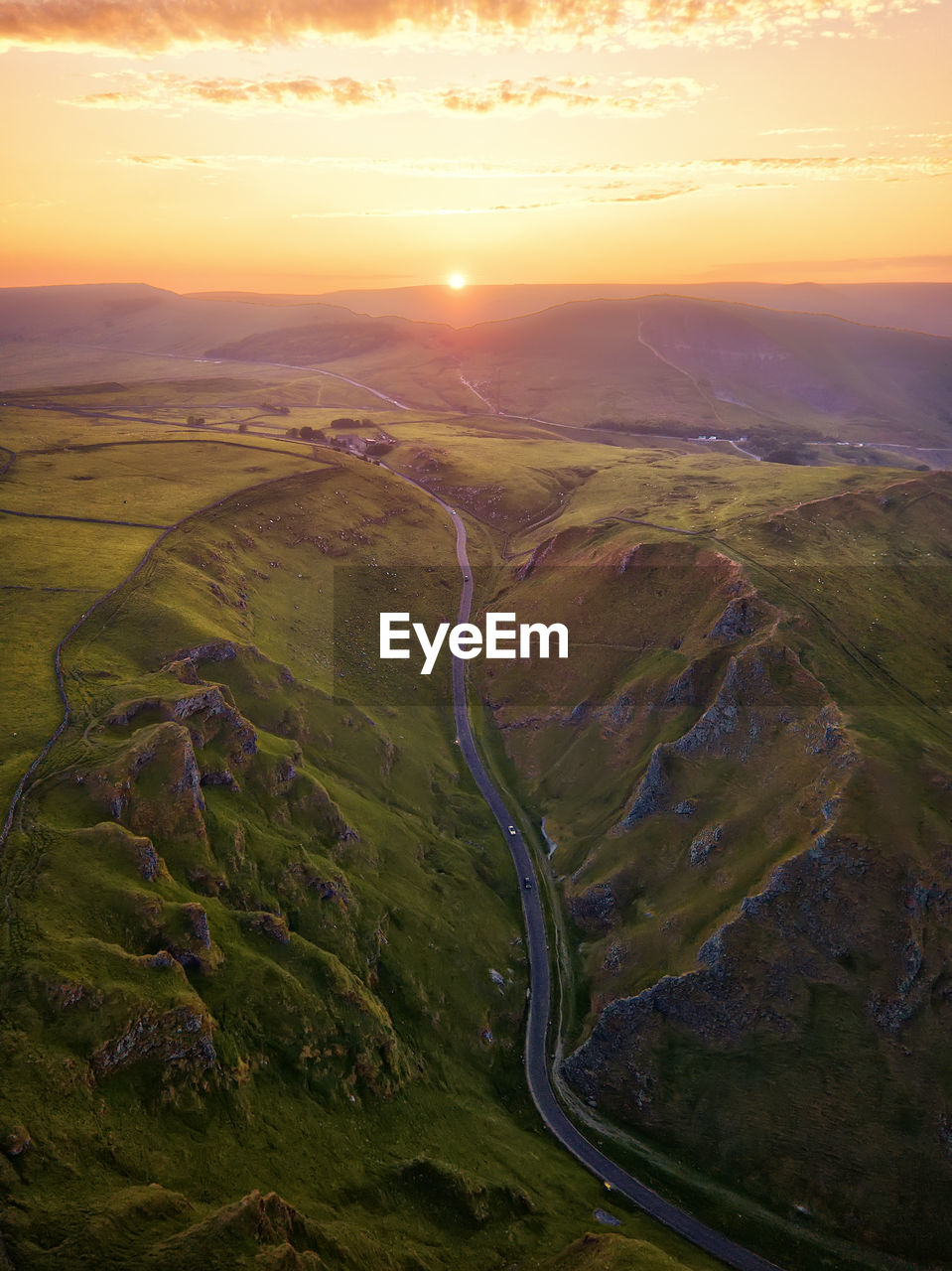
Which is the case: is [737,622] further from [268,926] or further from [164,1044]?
[164,1044]

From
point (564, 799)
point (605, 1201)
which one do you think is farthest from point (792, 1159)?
point (564, 799)

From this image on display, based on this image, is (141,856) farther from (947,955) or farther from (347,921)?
(947,955)

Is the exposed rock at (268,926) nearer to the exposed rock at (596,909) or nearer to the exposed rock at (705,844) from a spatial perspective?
the exposed rock at (596,909)

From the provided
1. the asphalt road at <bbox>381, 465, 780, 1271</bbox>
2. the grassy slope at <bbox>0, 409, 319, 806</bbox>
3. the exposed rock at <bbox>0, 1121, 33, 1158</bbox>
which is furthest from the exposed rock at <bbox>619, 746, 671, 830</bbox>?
the exposed rock at <bbox>0, 1121, 33, 1158</bbox>

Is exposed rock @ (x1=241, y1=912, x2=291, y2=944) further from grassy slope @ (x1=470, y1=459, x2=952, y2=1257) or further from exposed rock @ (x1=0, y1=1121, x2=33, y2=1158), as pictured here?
grassy slope @ (x1=470, y1=459, x2=952, y2=1257)

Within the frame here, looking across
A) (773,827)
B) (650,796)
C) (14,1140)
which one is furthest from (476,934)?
(14,1140)

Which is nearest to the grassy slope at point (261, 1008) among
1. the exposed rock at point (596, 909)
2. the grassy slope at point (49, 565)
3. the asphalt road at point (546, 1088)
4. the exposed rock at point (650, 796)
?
the asphalt road at point (546, 1088)
